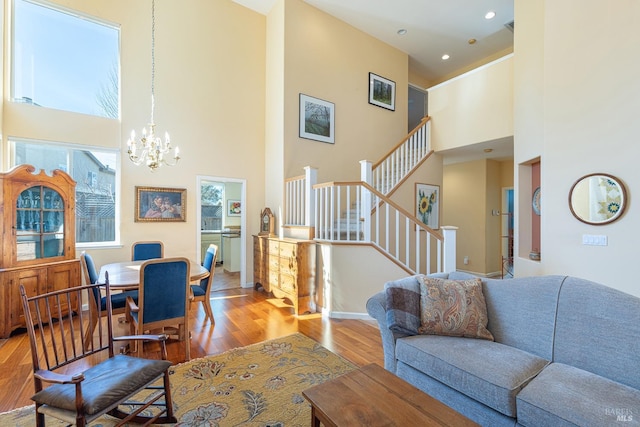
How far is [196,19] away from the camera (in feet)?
16.1

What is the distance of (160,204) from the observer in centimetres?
459

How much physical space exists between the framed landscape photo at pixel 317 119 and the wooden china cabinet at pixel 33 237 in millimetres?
3623

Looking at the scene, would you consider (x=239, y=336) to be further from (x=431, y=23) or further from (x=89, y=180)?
(x=431, y=23)

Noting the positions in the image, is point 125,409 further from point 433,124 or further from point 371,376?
point 433,124

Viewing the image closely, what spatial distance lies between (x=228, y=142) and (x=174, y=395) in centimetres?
415

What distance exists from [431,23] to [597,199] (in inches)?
190

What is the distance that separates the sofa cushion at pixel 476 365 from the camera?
1.57 metres

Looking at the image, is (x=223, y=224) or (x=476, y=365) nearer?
(x=476, y=365)

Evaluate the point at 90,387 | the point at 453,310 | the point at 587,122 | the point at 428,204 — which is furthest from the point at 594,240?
the point at 90,387

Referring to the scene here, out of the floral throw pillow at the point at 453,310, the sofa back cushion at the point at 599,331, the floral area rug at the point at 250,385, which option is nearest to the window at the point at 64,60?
the floral area rug at the point at 250,385

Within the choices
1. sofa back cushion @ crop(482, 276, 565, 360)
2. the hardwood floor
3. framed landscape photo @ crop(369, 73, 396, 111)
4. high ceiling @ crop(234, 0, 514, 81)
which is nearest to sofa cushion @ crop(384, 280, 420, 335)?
sofa back cushion @ crop(482, 276, 565, 360)

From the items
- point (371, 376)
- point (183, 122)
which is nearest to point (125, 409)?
point (371, 376)

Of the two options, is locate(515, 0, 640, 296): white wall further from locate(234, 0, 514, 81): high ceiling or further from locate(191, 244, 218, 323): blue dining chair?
locate(191, 244, 218, 323): blue dining chair

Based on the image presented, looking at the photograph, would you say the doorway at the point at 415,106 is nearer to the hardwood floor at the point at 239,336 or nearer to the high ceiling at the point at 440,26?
the high ceiling at the point at 440,26
